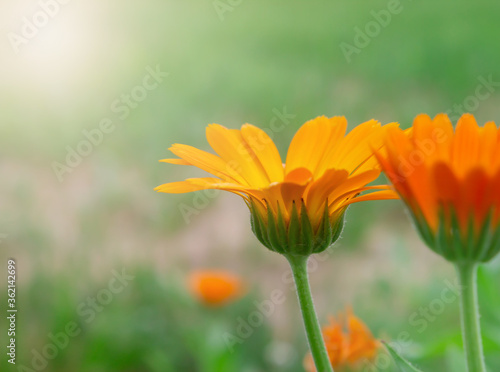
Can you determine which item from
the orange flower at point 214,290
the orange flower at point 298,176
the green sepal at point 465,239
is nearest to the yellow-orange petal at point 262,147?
the orange flower at point 298,176

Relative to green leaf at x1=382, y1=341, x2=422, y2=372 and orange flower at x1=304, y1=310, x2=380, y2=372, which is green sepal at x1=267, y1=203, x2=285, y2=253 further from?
orange flower at x1=304, y1=310, x2=380, y2=372

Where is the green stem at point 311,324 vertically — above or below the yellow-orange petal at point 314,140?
below

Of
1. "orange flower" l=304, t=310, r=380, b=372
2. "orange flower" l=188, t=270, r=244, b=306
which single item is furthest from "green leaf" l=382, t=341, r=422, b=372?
"orange flower" l=188, t=270, r=244, b=306

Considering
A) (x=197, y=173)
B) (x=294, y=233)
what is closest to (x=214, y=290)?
(x=197, y=173)

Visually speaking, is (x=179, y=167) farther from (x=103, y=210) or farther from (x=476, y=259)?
(x=476, y=259)

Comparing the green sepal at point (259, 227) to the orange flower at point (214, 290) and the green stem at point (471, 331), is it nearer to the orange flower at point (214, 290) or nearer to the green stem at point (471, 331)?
the green stem at point (471, 331)

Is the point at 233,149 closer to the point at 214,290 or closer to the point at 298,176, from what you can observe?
the point at 298,176
